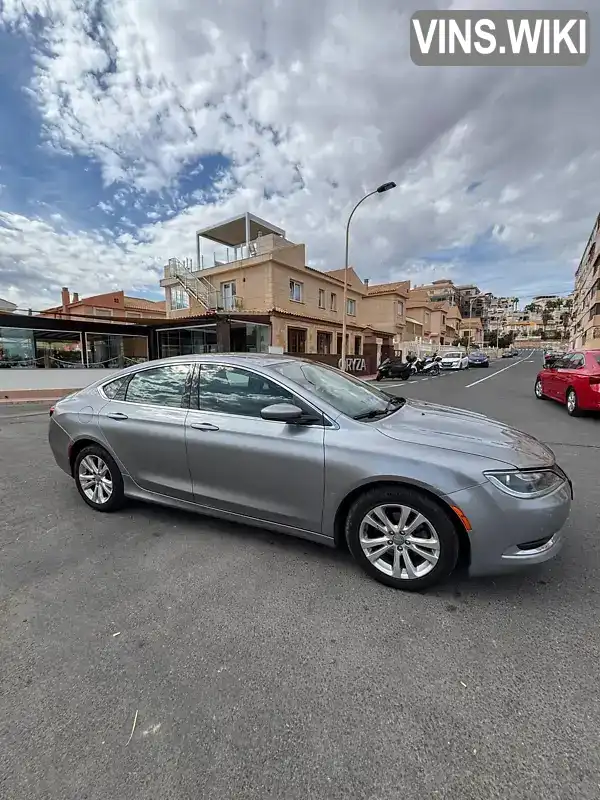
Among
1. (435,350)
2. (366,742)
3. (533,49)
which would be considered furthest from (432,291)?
(366,742)

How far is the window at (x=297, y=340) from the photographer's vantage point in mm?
21922

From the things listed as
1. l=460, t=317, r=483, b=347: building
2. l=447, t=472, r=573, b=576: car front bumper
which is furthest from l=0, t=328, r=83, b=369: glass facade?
l=460, t=317, r=483, b=347: building

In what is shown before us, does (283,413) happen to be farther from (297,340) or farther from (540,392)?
(297,340)

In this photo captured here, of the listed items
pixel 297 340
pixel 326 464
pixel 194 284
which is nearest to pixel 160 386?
pixel 326 464

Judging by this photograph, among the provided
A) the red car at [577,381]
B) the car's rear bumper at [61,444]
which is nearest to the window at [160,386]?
the car's rear bumper at [61,444]

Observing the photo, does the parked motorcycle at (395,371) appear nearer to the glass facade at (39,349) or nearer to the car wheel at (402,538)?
the glass facade at (39,349)

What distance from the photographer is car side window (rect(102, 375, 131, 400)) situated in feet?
12.3

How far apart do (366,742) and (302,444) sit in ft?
5.33

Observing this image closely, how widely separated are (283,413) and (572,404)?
9222 mm

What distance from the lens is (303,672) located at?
1.91 meters

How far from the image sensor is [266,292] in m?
21.7

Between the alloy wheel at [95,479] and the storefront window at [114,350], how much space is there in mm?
15249

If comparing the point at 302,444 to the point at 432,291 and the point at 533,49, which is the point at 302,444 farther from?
the point at 432,291

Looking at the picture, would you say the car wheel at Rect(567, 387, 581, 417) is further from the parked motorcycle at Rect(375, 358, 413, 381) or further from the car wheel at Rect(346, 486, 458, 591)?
the parked motorcycle at Rect(375, 358, 413, 381)
